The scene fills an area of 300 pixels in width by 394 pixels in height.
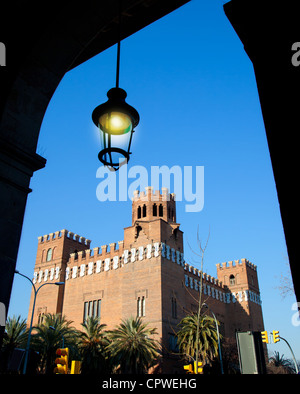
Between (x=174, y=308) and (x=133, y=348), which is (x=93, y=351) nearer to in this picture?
(x=133, y=348)

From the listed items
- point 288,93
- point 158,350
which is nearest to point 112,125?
point 288,93

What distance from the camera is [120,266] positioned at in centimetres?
3691

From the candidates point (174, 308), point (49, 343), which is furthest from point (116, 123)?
point (174, 308)

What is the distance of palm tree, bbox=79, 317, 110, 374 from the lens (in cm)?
2758

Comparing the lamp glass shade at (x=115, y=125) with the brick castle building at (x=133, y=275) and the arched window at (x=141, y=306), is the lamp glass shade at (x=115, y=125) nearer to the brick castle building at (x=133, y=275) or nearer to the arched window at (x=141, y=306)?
the brick castle building at (x=133, y=275)

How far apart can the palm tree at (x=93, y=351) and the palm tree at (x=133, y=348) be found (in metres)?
0.83

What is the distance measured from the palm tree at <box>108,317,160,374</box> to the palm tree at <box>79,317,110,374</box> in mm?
826

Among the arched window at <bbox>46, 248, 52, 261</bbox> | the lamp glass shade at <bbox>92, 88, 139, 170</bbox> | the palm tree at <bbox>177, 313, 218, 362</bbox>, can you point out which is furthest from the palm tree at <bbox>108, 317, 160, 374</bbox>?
the lamp glass shade at <bbox>92, 88, 139, 170</bbox>

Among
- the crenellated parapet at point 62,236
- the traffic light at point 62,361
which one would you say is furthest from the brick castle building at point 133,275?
the traffic light at point 62,361

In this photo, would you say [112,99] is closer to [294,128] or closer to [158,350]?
[294,128]

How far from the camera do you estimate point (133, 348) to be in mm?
26672

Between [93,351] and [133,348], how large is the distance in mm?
3751

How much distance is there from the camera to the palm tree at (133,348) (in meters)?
26.4
